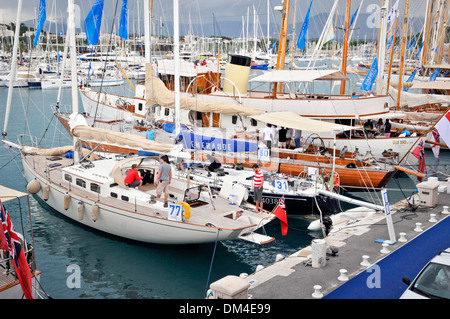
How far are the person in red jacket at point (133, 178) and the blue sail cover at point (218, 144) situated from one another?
18.4 ft

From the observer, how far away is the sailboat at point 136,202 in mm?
13523

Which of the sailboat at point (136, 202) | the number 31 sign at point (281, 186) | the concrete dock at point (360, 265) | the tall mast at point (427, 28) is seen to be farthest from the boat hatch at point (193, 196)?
the tall mast at point (427, 28)

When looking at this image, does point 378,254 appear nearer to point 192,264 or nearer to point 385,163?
point 192,264

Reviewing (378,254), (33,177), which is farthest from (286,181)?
(33,177)

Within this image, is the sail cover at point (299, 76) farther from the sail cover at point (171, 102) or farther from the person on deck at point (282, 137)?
the person on deck at point (282, 137)

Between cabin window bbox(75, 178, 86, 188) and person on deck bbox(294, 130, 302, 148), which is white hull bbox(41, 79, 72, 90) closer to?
person on deck bbox(294, 130, 302, 148)

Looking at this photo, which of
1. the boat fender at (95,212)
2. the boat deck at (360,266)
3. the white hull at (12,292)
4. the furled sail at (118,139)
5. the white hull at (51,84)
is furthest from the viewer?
the white hull at (51,84)

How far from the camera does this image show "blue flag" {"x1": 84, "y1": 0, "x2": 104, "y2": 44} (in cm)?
1956

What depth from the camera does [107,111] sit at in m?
31.5

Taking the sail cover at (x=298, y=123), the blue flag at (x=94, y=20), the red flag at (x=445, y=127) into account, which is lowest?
the sail cover at (x=298, y=123)

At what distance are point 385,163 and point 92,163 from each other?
1329 centimetres

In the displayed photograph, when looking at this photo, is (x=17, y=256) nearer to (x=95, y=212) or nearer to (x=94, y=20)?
(x=95, y=212)

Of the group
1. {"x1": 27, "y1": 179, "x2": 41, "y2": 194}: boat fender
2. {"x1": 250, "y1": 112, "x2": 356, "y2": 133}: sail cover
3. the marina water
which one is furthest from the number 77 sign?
{"x1": 250, "y1": 112, "x2": 356, "y2": 133}: sail cover
